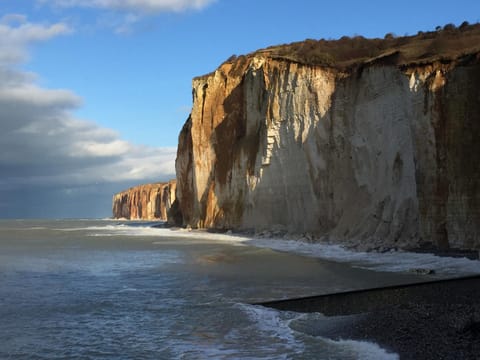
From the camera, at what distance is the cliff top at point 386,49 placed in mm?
20391

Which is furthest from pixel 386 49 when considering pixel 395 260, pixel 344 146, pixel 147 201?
pixel 147 201

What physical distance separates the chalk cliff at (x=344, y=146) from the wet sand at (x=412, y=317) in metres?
7.44

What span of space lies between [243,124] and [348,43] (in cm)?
924

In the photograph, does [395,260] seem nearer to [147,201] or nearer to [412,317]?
[412,317]

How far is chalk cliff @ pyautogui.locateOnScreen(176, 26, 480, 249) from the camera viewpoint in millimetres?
16031

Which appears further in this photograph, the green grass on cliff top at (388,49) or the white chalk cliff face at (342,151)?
the green grass on cliff top at (388,49)

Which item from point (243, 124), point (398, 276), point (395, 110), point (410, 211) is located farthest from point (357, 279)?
point (243, 124)

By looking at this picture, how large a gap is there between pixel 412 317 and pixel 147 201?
107 meters

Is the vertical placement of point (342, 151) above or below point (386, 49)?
below

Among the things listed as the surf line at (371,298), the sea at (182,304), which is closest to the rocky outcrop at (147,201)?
the sea at (182,304)

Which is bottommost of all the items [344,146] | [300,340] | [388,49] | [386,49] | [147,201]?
[300,340]

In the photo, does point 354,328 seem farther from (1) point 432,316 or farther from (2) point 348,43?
(2) point 348,43

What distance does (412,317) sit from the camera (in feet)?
21.5

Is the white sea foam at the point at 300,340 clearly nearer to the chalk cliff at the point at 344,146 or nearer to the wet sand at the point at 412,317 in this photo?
the wet sand at the point at 412,317
